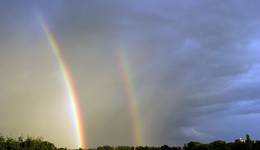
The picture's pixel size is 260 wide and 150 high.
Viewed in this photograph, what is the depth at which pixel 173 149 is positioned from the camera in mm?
194125

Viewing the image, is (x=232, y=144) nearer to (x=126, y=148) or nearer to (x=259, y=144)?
(x=259, y=144)

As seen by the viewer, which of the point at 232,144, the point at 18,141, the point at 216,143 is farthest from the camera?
the point at 216,143

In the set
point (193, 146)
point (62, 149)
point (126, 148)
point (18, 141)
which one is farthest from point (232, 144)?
point (18, 141)

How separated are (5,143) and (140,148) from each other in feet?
341

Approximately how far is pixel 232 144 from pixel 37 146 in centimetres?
7385

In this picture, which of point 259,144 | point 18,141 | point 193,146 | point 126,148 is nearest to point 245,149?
point 259,144

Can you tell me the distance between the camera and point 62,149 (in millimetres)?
152000

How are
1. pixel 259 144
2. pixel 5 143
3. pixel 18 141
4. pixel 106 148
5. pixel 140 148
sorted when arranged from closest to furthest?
pixel 5 143 < pixel 18 141 < pixel 259 144 < pixel 106 148 < pixel 140 148

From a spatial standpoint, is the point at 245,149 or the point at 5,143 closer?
the point at 5,143

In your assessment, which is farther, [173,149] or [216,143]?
[173,149]

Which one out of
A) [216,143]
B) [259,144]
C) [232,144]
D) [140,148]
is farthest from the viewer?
[140,148]

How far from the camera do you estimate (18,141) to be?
334ft

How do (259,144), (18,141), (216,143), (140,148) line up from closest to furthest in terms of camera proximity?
(18,141) < (259,144) < (216,143) < (140,148)

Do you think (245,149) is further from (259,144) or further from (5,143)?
(5,143)
